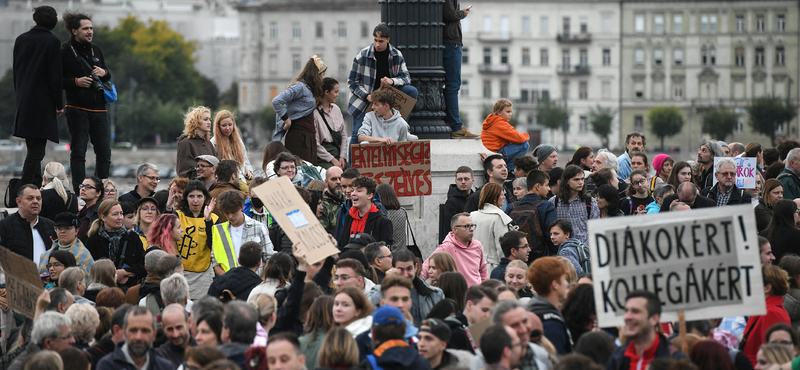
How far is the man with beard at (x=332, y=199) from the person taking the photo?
934 centimetres

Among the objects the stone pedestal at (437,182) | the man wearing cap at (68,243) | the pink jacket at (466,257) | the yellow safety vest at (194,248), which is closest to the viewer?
the man wearing cap at (68,243)

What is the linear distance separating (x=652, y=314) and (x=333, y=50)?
94135mm

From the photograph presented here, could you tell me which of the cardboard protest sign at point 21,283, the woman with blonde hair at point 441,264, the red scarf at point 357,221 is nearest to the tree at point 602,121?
the red scarf at point 357,221

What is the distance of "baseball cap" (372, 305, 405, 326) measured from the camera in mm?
5566

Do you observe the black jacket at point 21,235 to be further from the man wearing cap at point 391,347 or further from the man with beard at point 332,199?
the man wearing cap at point 391,347

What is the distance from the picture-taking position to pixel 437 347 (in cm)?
571

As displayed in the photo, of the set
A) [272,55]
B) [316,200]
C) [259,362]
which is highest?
[272,55]

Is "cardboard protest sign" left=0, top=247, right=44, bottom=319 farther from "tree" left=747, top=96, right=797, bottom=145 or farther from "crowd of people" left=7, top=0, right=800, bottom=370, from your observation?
"tree" left=747, top=96, right=797, bottom=145

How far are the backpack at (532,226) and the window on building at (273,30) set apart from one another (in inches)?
3557

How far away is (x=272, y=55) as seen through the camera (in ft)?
323

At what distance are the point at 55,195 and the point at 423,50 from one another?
425cm

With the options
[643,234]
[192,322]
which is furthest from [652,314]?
[192,322]

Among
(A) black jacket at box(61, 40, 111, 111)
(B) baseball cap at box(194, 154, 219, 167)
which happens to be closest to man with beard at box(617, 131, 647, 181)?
(B) baseball cap at box(194, 154, 219, 167)

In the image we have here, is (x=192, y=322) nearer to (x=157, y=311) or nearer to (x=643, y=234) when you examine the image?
(x=157, y=311)
